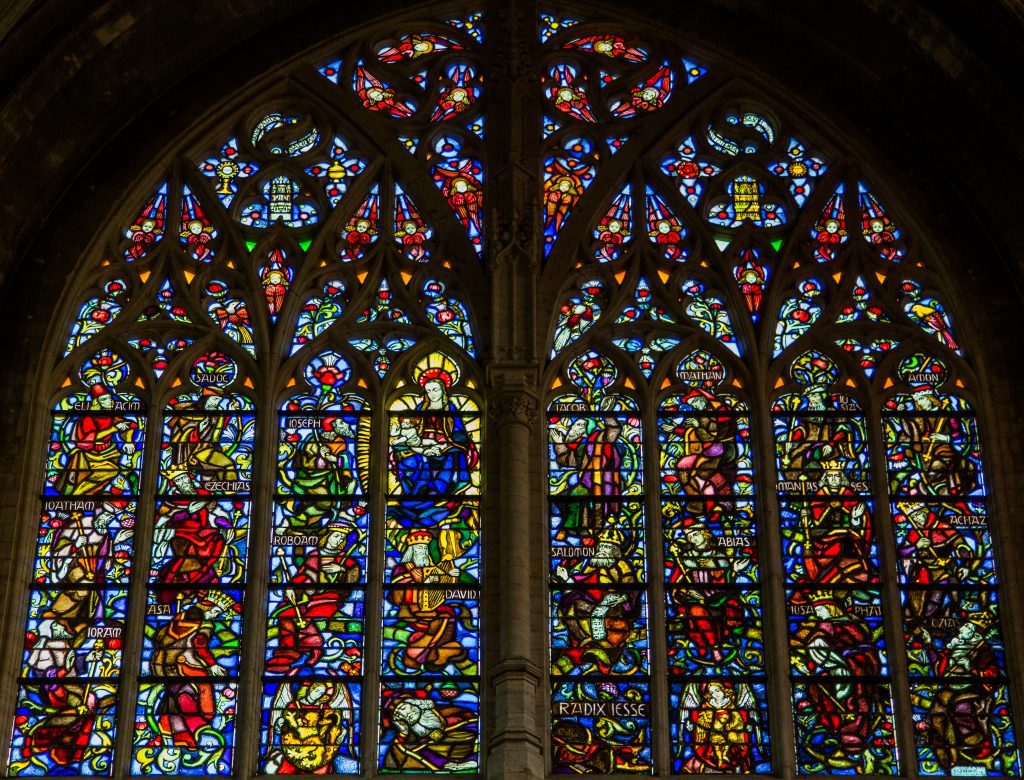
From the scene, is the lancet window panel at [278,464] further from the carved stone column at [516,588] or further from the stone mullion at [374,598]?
the carved stone column at [516,588]

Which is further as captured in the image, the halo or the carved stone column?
the halo

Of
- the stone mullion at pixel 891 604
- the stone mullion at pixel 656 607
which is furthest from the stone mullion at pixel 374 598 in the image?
the stone mullion at pixel 891 604

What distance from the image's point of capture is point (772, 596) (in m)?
18.1

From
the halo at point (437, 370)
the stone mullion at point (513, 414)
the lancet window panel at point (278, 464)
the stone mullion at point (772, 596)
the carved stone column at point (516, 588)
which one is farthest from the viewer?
the halo at point (437, 370)

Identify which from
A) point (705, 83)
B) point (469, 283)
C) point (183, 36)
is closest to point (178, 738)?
point (469, 283)

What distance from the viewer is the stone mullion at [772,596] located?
17500mm

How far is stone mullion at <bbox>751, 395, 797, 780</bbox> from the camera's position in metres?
17.5

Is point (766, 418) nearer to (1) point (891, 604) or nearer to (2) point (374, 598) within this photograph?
(1) point (891, 604)

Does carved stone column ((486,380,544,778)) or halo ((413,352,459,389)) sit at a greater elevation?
halo ((413,352,459,389))

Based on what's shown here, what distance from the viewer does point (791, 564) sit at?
1842 centimetres

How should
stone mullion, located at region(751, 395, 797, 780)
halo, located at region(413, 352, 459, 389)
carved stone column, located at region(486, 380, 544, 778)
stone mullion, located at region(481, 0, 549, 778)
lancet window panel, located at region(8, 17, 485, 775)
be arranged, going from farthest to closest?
halo, located at region(413, 352, 459, 389), lancet window panel, located at region(8, 17, 485, 775), stone mullion, located at region(751, 395, 797, 780), stone mullion, located at region(481, 0, 549, 778), carved stone column, located at region(486, 380, 544, 778)

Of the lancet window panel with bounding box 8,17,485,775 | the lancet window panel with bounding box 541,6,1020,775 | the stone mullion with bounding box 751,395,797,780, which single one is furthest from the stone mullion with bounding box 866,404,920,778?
the lancet window panel with bounding box 8,17,485,775

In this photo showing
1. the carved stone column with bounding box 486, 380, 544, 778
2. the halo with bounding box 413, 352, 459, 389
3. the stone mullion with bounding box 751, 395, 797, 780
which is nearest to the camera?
the carved stone column with bounding box 486, 380, 544, 778

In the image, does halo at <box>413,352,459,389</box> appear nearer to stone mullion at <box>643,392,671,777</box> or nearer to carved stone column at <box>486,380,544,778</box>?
carved stone column at <box>486,380,544,778</box>
